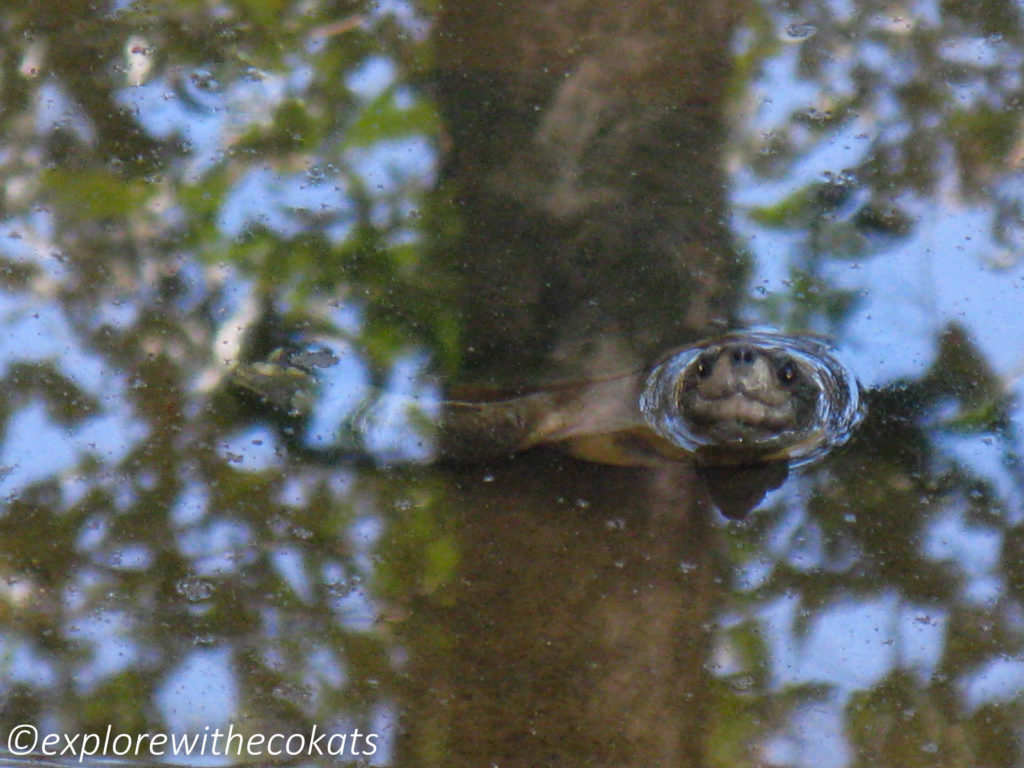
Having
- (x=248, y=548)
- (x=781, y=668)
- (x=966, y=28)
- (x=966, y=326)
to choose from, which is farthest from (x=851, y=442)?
(x=966, y=28)

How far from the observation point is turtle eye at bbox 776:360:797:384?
133 inches

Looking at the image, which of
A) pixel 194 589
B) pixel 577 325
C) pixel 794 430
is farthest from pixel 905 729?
pixel 194 589

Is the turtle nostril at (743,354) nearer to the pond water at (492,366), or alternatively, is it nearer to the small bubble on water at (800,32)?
the pond water at (492,366)

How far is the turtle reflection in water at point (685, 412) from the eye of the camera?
333 centimetres

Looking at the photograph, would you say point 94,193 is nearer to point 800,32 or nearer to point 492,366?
point 492,366

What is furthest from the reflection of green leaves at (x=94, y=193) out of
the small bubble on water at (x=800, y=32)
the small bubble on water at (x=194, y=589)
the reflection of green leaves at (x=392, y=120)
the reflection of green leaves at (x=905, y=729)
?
the reflection of green leaves at (x=905, y=729)

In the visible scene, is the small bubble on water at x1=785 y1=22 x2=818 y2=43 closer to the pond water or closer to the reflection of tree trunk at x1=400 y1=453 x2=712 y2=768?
the pond water

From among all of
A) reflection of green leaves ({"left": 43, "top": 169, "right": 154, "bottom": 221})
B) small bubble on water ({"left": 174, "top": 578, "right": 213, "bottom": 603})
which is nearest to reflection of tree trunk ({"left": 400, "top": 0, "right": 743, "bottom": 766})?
small bubble on water ({"left": 174, "top": 578, "right": 213, "bottom": 603})

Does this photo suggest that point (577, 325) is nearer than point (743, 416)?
No

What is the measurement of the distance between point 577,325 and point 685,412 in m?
0.46

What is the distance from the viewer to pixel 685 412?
351 centimetres

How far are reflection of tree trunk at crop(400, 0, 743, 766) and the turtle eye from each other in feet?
1.16

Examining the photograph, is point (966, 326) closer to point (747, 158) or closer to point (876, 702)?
point (747, 158)

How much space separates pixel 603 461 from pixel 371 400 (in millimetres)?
741
